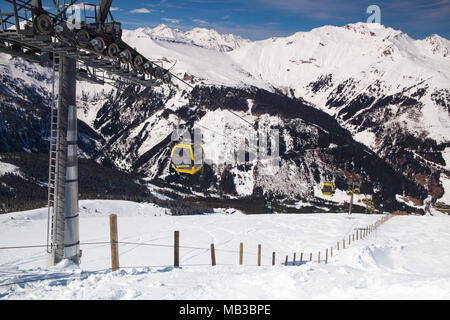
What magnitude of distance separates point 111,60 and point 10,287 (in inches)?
422

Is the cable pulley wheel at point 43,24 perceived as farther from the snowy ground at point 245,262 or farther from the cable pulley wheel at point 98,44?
the snowy ground at point 245,262

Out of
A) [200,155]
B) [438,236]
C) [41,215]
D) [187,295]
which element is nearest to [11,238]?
[41,215]

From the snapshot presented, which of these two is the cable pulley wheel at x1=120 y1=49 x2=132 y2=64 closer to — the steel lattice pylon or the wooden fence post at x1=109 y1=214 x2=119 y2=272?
the steel lattice pylon

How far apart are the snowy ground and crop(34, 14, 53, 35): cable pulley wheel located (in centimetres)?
844

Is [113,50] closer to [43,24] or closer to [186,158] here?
[43,24]

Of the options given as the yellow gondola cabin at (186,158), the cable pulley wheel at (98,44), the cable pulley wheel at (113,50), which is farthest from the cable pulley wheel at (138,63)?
the yellow gondola cabin at (186,158)

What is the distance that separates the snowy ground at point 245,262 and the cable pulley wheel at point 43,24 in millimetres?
8436

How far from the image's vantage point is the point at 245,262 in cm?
2920

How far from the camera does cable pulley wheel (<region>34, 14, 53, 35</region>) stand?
485 inches

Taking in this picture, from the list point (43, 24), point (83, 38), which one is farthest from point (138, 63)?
point (43, 24)

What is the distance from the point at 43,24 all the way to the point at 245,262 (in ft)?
75.9

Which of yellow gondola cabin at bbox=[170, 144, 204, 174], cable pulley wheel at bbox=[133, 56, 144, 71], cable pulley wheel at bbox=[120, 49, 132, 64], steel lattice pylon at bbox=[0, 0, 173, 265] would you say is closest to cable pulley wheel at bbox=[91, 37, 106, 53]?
steel lattice pylon at bbox=[0, 0, 173, 265]
